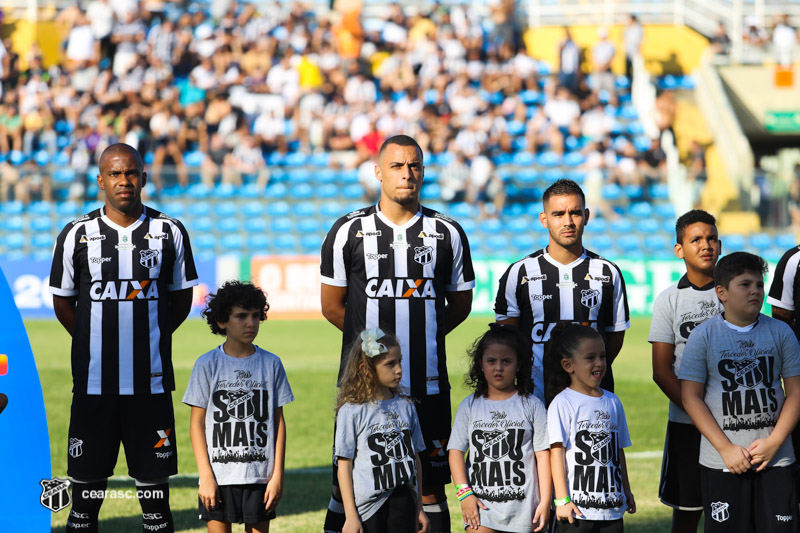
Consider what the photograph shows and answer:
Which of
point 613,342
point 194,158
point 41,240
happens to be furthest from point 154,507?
point 194,158

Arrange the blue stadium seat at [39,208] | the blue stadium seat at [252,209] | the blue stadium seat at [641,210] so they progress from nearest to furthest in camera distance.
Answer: the blue stadium seat at [39,208] → the blue stadium seat at [641,210] → the blue stadium seat at [252,209]

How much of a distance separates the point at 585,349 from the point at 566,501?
0.65 meters

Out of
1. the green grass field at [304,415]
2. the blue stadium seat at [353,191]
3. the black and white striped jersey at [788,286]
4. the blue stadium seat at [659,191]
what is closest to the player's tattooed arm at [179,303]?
the green grass field at [304,415]

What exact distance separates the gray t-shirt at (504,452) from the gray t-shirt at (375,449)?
0.22 metres

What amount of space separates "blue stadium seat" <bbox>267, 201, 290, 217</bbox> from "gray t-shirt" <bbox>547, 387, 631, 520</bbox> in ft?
54.1

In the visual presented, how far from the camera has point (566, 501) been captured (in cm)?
418

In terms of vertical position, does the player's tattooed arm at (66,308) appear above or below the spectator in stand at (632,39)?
below

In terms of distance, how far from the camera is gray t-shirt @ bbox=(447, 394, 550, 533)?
4.24m

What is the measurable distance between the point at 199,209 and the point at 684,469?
15.7 metres

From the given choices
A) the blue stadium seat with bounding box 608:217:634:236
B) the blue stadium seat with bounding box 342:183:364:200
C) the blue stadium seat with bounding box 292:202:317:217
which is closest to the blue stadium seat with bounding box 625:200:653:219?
the blue stadium seat with bounding box 608:217:634:236

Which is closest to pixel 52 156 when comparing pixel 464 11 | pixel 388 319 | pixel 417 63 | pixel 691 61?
pixel 417 63

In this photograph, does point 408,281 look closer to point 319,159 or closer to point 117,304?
point 117,304

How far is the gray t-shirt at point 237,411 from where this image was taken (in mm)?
4539

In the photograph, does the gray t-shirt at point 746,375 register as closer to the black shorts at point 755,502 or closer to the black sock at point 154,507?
the black shorts at point 755,502
